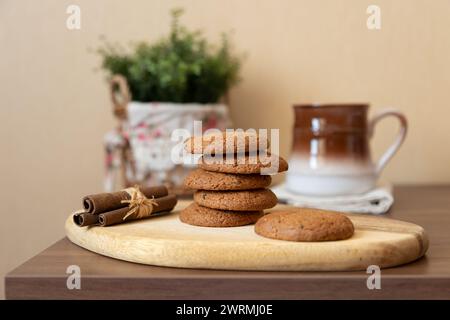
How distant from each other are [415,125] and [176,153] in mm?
750

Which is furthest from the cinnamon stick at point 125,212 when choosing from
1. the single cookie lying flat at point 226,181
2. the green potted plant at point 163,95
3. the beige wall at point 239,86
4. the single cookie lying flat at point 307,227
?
the beige wall at point 239,86

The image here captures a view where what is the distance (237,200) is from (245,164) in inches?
2.2

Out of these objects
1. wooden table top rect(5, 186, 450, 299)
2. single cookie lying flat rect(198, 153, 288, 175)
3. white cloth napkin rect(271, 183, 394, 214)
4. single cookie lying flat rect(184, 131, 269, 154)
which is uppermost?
single cookie lying flat rect(184, 131, 269, 154)

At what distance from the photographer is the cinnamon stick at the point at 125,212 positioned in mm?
800

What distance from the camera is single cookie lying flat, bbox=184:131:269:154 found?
2.62 feet

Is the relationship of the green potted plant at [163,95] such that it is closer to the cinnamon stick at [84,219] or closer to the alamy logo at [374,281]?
the cinnamon stick at [84,219]

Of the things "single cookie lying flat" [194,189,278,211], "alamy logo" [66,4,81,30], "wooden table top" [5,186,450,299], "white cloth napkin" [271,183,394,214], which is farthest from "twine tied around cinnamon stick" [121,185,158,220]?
"alamy logo" [66,4,81,30]

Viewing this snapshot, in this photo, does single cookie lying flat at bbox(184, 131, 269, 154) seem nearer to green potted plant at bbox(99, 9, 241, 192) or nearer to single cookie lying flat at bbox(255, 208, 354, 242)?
single cookie lying flat at bbox(255, 208, 354, 242)

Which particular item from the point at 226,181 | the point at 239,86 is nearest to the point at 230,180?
the point at 226,181

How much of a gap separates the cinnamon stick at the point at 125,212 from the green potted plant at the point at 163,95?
353 mm

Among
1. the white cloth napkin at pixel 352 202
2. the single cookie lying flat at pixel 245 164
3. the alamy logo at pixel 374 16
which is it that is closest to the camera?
the single cookie lying flat at pixel 245 164

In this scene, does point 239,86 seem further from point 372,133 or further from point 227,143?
point 227,143

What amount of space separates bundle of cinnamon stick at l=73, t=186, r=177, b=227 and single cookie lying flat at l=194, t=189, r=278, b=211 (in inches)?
4.2
